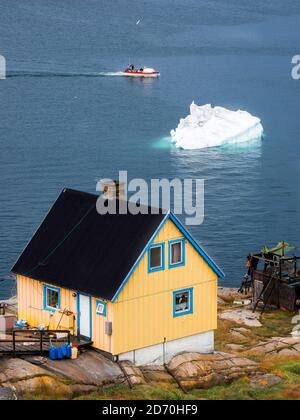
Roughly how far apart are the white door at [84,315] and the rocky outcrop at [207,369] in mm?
4335

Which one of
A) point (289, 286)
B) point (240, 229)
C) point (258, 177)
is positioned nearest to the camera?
point (289, 286)

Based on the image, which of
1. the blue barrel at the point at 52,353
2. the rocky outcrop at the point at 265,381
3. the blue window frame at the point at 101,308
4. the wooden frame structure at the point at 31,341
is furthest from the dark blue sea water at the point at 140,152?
the rocky outcrop at the point at 265,381

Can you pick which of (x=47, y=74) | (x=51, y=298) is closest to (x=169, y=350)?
(x=51, y=298)

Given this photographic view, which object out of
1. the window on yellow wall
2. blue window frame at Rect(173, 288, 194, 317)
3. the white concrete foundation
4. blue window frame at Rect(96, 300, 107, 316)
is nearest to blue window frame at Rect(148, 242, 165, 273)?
the window on yellow wall

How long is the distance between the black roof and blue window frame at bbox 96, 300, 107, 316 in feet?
1.58

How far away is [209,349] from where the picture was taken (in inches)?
1961

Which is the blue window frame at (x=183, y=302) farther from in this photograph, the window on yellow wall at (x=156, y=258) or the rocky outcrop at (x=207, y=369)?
the rocky outcrop at (x=207, y=369)

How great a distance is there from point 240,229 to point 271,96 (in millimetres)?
93086

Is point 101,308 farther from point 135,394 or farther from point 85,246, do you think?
point 135,394

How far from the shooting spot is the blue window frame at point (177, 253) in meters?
47.0

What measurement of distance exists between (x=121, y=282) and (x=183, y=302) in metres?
4.63

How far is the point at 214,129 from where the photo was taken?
424 ft
